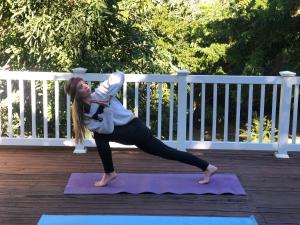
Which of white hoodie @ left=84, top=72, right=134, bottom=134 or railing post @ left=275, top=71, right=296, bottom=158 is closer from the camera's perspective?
white hoodie @ left=84, top=72, right=134, bottom=134

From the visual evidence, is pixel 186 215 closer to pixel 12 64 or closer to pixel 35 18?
pixel 35 18

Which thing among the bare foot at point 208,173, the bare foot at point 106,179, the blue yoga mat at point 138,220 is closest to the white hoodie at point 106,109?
the bare foot at point 106,179

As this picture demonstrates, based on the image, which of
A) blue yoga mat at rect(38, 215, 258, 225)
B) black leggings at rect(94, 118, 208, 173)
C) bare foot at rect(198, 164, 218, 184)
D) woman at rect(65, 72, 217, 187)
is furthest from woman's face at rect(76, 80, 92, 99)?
bare foot at rect(198, 164, 218, 184)

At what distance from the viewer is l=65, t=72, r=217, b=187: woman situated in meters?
4.14

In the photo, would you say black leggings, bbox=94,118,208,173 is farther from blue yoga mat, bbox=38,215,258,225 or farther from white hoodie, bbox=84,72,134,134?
blue yoga mat, bbox=38,215,258,225

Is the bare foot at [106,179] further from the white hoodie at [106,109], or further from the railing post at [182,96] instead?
the railing post at [182,96]

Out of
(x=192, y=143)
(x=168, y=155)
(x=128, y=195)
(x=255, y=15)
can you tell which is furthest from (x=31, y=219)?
(x=255, y=15)

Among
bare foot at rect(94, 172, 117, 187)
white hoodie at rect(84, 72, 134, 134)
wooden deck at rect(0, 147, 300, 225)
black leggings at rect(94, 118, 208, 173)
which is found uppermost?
white hoodie at rect(84, 72, 134, 134)

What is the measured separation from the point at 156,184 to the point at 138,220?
0.86 m

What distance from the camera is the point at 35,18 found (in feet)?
21.9

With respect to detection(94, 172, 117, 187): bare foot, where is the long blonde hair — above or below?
above

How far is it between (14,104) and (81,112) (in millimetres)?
3596

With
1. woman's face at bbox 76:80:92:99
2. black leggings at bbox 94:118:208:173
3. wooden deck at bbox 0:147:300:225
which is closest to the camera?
wooden deck at bbox 0:147:300:225

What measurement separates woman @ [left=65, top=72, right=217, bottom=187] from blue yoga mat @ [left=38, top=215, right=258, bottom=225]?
725 mm
